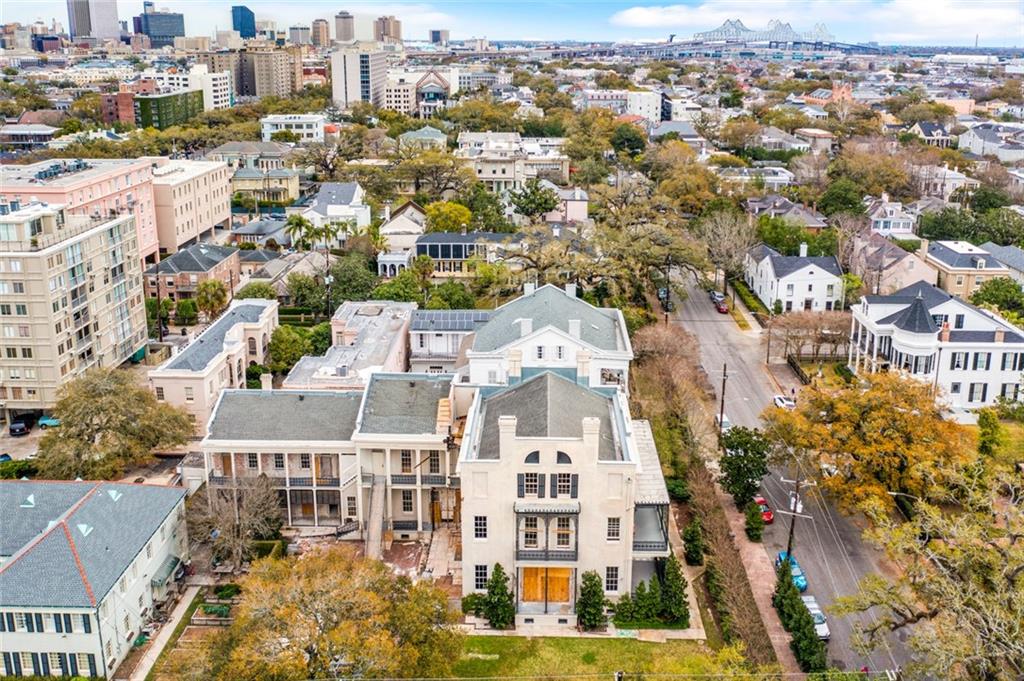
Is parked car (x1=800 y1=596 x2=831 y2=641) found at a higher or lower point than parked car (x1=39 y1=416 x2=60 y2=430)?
lower

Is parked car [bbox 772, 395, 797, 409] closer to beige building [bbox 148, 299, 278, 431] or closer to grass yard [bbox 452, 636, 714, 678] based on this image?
grass yard [bbox 452, 636, 714, 678]

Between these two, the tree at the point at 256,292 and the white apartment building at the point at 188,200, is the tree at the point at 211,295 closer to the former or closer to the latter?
the tree at the point at 256,292

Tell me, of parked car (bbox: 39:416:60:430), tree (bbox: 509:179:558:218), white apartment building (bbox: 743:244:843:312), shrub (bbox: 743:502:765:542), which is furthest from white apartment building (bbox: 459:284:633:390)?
tree (bbox: 509:179:558:218)

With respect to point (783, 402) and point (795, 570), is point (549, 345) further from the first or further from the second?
point (783, 402)

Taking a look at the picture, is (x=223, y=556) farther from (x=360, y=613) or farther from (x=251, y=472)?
(x=360, y=613)

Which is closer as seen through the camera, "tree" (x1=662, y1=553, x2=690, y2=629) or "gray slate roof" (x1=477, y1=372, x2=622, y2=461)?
"tree" (x1=662, y1=553, x2=690, y2=629)

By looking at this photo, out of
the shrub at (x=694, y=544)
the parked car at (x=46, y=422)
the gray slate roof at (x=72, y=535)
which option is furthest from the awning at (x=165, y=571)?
the shrub at (x=694, y=544)

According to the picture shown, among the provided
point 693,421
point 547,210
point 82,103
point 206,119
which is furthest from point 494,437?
point 82,103
